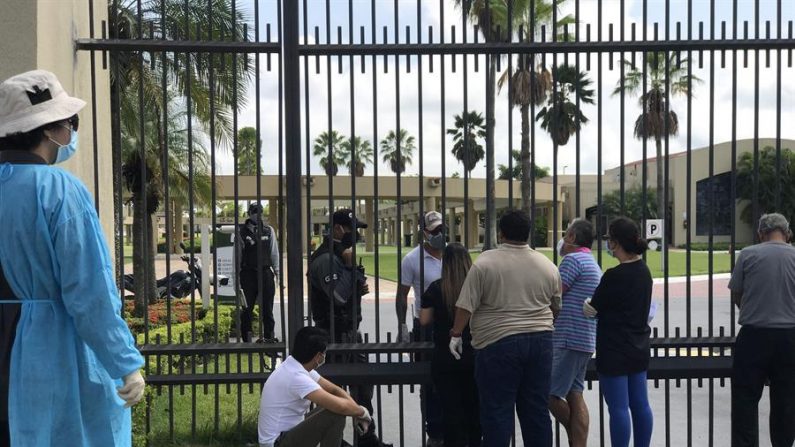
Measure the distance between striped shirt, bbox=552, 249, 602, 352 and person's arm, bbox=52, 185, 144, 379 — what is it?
10.6 feet

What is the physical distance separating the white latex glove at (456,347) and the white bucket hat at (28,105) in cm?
273

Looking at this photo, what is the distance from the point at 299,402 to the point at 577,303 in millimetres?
1995

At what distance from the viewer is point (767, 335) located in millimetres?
5098

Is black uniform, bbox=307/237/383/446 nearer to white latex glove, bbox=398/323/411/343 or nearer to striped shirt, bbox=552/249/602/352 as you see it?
white latex glove, bbox=398/323/411/343

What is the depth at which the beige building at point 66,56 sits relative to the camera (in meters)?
Result: 4.57

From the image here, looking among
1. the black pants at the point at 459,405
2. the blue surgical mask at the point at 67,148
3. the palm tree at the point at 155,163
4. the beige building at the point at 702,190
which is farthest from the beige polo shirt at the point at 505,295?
the beige building at the point at 702,190

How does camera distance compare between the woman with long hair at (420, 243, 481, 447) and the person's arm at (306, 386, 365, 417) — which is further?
the woman with long hair at (420, 243, 481, 447)

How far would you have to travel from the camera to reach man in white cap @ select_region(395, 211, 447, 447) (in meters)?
5.82

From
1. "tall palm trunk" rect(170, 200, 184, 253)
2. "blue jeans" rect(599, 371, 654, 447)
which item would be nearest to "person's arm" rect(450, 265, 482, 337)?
"blue jeans" rect(599, 371, 654, 447)

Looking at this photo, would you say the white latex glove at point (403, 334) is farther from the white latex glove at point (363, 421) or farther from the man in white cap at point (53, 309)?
the man in white cap at point (53, 309)

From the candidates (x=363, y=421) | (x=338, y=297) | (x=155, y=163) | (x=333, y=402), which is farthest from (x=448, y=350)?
(x=155, y=163)

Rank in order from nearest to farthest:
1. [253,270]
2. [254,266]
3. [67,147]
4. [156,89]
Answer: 1. [67,147]
2. [254,266]
3. [253,270]
4. [156,89]

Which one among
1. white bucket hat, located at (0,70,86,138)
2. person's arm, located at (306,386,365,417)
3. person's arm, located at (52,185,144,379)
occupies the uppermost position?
white bucket hat, located at (0,70,86,138)

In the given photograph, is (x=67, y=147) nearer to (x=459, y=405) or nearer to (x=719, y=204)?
(x=459, y=405)
